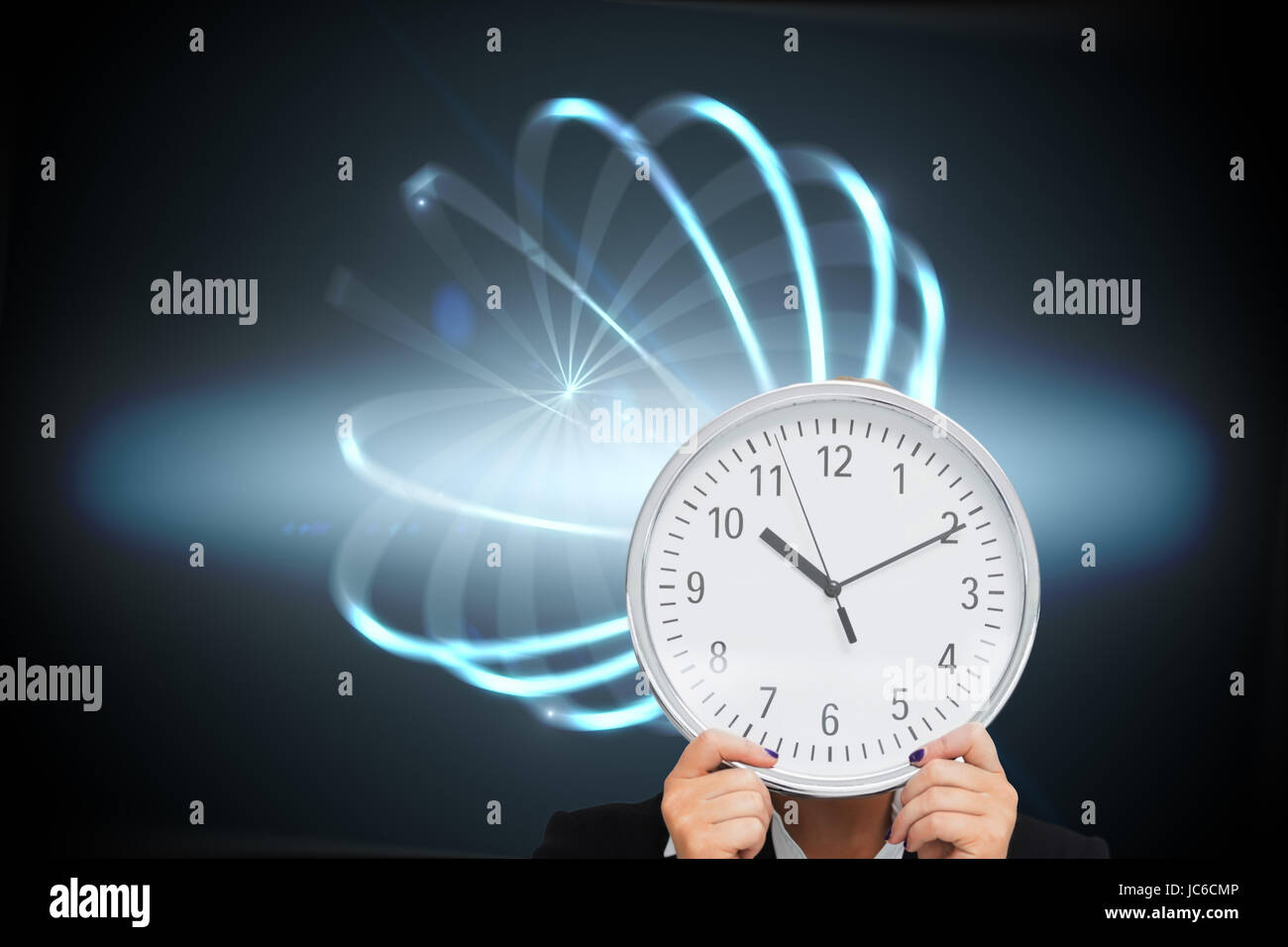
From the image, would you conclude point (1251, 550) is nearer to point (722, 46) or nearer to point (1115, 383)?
point (1115, 383)

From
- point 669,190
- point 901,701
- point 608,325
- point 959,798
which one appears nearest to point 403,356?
point 608,325

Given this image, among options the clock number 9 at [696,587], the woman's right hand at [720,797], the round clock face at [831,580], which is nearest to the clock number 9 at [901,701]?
the round clock face at [831,580]

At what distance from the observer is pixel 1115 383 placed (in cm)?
219

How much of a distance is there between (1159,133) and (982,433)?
2.51 feet

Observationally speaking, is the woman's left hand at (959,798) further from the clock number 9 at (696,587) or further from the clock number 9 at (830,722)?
the clock number 9 at (696,587)

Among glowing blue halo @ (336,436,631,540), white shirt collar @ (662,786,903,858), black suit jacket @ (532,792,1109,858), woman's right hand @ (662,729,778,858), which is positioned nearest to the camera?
woman's right hand @ (662,729,778,858)

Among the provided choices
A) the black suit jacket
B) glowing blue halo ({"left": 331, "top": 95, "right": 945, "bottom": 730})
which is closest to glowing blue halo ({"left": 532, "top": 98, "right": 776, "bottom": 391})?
glowing blue halo ({"left": 331, "top": 95, "right": 945, "bottom": 730})

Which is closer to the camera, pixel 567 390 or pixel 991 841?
pixel 991 841

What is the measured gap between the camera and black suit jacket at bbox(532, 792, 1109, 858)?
6.98ft

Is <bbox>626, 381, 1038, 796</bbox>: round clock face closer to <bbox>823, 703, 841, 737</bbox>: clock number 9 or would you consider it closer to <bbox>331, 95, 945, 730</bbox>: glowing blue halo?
<bbox>823, 703, 841, 737</bbox>: clock number 9

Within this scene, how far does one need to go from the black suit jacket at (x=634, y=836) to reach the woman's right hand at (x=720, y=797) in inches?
17.1

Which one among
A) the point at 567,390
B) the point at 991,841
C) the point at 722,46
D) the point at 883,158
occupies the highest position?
the point at 722,46

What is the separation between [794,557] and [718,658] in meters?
0.22
